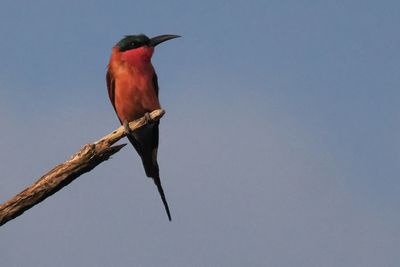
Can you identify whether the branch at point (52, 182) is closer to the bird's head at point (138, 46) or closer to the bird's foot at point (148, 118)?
the bird's foot at point (148, 118)

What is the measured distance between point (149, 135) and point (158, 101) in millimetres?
697

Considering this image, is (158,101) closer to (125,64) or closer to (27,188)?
(125,64)

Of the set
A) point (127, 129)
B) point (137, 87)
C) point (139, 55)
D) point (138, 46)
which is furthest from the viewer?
point (138, 46)

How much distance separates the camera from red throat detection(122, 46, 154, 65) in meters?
9.95

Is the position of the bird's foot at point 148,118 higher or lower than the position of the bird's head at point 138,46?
lower

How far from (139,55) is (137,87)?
59 centimetres

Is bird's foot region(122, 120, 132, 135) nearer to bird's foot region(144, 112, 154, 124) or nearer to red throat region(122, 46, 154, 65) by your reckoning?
bird's foot region(144, 112, 154, 124)

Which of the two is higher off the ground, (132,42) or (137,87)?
(132,42)

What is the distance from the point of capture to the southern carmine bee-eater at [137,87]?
9.77 m

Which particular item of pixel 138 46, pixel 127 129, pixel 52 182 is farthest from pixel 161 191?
pixel 52 182

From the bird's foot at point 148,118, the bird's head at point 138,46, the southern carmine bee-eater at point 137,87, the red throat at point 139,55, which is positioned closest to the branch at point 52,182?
the bird's foot at point 148,118

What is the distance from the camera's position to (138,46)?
402 inches

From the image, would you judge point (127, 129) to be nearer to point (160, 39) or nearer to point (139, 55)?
point (139, 55)

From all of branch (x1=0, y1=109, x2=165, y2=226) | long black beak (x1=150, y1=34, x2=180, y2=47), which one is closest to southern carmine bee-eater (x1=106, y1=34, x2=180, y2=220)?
long black beak (x1=150, y1=34, x2=180, y2=47)
